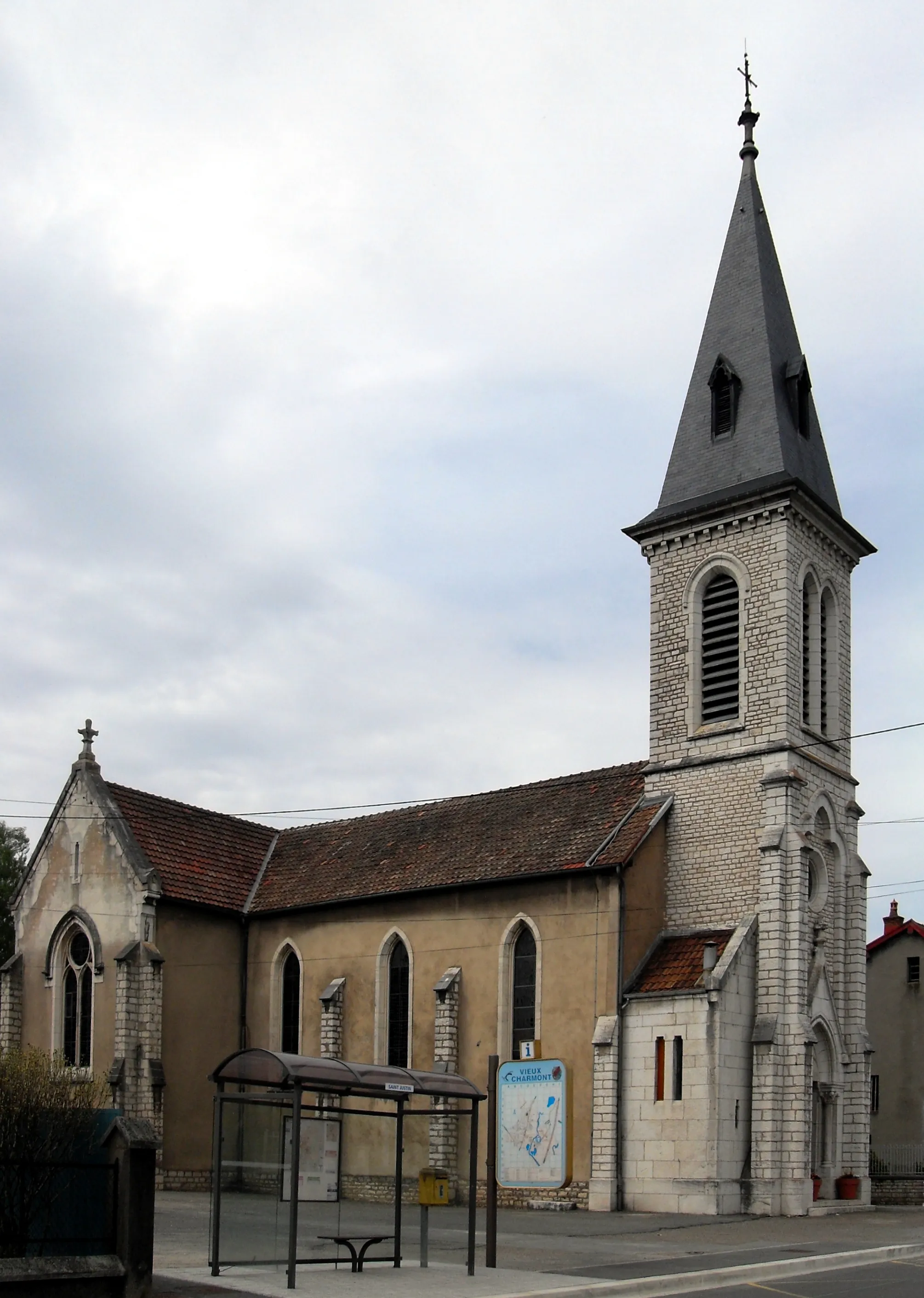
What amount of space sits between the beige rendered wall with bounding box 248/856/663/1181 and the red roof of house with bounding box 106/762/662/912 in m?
0.51

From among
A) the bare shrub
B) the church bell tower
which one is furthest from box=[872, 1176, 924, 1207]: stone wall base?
the bare shrub

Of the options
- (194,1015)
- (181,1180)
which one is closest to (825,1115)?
(181,1180)

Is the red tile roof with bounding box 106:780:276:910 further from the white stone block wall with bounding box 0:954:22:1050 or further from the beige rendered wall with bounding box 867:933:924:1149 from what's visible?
the beige rendered wall with bounding box 867:933:924:1149

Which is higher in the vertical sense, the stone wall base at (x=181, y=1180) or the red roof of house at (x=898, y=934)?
the red roof of house at (x=898, y=934)

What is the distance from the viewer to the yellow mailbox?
17719mm

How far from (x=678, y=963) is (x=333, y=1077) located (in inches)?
599

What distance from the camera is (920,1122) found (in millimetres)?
45469

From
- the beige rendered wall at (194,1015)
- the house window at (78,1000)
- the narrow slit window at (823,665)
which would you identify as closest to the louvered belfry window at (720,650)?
the narrow slit window at (823,665)

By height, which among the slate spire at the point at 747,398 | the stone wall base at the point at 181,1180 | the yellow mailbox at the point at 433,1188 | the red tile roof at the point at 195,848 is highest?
the slate spire at the point at 747,398

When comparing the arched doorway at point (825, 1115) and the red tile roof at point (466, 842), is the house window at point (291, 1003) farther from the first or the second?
the arched doorway at point (825, 1115)

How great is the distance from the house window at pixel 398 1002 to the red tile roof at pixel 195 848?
5.17m

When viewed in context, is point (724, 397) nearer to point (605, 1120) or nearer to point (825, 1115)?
point (825, 1115)

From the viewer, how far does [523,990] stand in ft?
107

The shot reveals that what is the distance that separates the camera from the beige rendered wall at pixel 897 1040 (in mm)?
45875
